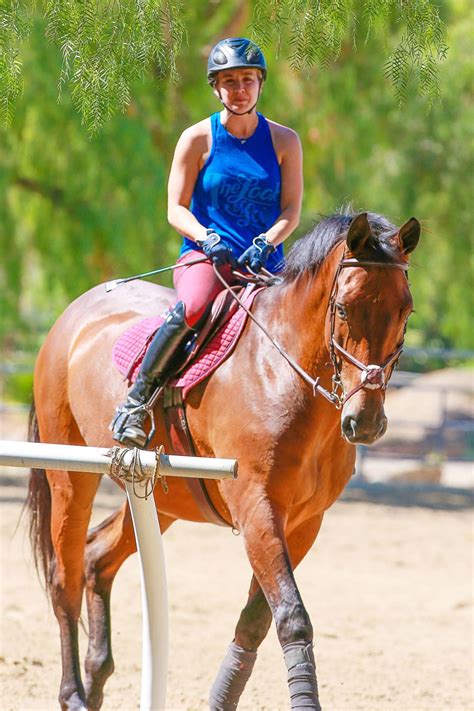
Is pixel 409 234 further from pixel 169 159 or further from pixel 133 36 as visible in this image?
pixel 169 159

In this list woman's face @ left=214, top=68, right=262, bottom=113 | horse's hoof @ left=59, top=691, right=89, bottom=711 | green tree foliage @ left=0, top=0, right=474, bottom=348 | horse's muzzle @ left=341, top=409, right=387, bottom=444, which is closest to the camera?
horse's muzzle @ left=341, top=409, right=387, bottom=444

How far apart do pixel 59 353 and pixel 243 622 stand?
5.84 ft

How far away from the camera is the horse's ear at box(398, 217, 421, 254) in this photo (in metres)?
3.73

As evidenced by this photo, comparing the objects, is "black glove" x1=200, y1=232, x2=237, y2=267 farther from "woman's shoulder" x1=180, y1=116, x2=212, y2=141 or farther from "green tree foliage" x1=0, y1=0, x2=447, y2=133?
"green tree foliage" x1=0, y1=0, x2=447, y2=133

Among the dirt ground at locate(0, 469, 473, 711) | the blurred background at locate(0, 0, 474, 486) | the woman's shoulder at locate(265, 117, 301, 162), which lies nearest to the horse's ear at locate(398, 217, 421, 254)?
the woman's shoulder at locate(265, 117, 301, 162)

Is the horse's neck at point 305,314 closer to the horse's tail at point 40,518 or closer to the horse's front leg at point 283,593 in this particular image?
the horse's front leg at point 283,593

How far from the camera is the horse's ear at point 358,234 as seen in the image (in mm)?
3615

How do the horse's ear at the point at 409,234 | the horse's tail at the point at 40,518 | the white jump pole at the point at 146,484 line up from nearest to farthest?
the white jump pole at the point at 146,484, the horse's ear at the point at 409,234, the horse's tail at the point at 40,518

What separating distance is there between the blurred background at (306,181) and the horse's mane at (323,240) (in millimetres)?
6279

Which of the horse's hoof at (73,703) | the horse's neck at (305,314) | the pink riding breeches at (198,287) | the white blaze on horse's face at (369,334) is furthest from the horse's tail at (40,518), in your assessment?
the white blaze on horse's face at (369,334)

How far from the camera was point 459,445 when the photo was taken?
12.4 metres

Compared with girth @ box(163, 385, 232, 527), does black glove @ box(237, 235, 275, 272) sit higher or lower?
higher

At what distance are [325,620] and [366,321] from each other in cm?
386

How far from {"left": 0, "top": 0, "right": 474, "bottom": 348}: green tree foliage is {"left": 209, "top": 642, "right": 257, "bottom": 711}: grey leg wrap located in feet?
21.6
